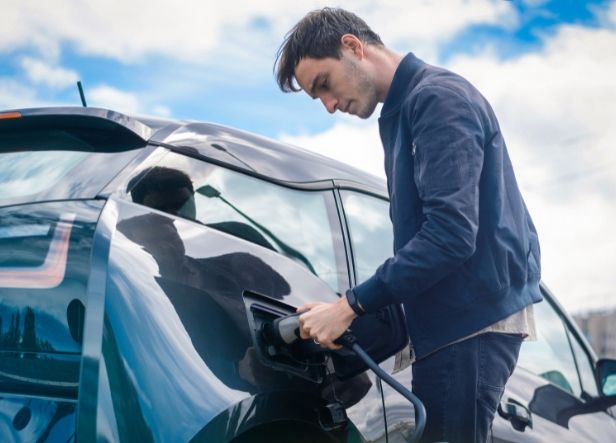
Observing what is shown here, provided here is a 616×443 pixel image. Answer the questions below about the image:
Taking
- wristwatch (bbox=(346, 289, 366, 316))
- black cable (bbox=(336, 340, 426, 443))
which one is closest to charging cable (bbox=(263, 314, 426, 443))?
black cable (bbox=(336, 340, 426, 443))

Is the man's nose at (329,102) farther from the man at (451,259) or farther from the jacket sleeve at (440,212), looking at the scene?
the jacket sleeve at (440,212)

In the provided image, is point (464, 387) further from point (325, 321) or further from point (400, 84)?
point (400, 84)

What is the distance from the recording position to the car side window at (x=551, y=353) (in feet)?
10.5

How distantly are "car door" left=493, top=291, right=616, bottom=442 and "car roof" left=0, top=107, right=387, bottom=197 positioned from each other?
0.98 m

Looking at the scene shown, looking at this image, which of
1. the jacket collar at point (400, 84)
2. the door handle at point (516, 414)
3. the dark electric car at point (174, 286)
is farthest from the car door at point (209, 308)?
the door handle at point (516, 414)

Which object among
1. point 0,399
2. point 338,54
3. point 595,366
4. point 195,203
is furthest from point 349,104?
point 595,366

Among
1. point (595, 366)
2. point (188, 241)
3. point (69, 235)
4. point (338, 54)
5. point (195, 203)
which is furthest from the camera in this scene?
point (595, 366)

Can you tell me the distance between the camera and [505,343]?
220 cm

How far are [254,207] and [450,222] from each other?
23.0 inches

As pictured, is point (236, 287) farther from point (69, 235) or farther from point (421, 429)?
point (421, 429)

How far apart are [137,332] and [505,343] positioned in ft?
3.44

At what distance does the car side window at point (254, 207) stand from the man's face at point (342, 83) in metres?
0.30

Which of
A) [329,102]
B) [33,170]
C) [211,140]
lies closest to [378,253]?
[329,102]

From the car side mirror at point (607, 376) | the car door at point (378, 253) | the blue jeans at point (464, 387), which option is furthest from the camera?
the car side mirror at point (607, 376)
